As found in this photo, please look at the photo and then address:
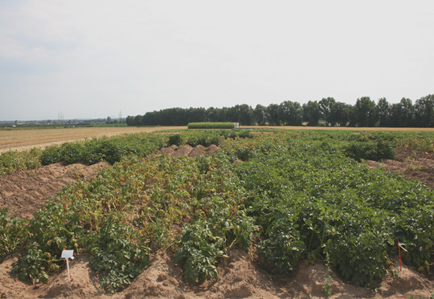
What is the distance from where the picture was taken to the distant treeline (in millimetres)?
59562

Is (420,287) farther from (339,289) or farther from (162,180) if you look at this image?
(162,180)

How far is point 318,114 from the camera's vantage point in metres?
70.7

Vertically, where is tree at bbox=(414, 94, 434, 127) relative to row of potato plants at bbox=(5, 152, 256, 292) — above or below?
above

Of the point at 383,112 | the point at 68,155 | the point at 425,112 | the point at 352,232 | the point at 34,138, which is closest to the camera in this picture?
the point at 352,232

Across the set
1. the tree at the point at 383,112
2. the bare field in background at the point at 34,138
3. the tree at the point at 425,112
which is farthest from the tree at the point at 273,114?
the bare field in background at the point at 34,138

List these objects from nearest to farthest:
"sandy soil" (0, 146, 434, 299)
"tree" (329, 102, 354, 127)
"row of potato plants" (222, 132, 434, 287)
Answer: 1. "sandy soil" (0, 146, 434, 299)
2. "row of potato plants" (222, 132, 434, 287)
3. "tree" (329, 102, 354, 127)

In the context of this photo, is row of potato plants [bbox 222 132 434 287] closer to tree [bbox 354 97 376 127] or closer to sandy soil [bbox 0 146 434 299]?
sandy soil [bbox 0 146 434 299]

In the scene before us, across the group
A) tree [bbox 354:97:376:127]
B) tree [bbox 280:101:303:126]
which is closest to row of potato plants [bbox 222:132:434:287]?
tree [bbox 354:97:376:127]

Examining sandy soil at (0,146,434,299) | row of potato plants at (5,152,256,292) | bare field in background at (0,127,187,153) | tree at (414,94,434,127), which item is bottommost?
sandy soil at (0,146,434,299)

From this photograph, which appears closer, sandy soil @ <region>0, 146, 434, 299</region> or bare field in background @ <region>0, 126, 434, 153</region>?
sandy soil @ <region>0, 146, 434, 299</region>

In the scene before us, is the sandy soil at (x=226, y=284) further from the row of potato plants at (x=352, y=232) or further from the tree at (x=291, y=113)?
the tree at (x=291, y=113)

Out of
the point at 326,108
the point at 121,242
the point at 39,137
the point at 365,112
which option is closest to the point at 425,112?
the point at 365,112

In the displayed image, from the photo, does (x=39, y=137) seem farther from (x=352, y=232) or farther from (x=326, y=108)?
(x=326, y=108)

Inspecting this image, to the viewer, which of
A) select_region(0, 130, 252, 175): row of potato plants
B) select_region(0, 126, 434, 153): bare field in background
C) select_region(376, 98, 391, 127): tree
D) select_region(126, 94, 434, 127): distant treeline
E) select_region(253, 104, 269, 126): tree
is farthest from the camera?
select_region(253, 104, 269, 126): tree
